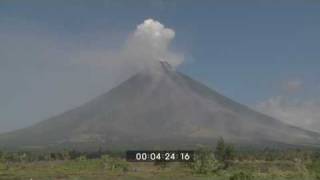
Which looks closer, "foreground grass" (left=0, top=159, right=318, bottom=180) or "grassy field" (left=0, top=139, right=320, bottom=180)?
"grassy field" (left=0, top=139, right=320, bottom=180)

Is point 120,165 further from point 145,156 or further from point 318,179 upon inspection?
point 318,179

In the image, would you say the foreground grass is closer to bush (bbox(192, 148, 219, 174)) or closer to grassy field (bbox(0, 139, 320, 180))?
grassy field (bbox(0, 139, 320, 180))

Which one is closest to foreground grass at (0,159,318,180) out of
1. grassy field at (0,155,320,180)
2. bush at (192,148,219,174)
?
grassy field at (0,155,320,180)

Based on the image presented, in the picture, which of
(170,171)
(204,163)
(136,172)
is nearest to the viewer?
(136,172)

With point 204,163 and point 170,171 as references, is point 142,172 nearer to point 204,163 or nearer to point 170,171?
point 170,171

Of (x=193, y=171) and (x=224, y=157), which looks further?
(x=224, y=157)

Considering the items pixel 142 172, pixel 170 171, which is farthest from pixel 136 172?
pixel 170 171

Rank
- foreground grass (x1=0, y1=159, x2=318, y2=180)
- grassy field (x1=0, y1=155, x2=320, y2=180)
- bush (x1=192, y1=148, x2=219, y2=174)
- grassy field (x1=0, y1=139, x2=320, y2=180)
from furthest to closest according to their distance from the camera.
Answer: bush (x1=192, y1=148, x2=219, y2=174) → grassy field (x1=0, y1=155, x2=320, y2=180) → foreground grass (x1=0, y1=159, x2=318, y2=180) → grassy field (x1=0, y1=139, x2=320, y2=180)

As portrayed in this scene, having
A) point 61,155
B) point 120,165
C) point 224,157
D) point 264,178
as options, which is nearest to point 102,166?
point 120,165

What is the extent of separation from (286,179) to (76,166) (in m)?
37.1

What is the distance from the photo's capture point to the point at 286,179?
7381 centimetres

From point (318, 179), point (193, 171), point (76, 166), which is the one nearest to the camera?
point (318, 179)

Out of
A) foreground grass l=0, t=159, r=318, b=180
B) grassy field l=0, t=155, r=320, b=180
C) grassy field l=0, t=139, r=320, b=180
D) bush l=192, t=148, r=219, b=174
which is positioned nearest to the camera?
grassy field l=0, t=139, r=320, b=180

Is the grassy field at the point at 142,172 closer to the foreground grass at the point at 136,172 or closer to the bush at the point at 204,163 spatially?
the foreground grass at the point at 136,172
